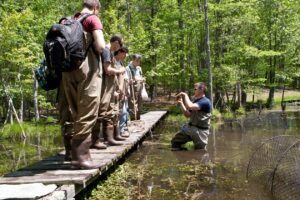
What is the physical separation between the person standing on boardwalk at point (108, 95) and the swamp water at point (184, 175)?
2.12 ft

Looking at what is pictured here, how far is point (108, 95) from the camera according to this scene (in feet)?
23.9

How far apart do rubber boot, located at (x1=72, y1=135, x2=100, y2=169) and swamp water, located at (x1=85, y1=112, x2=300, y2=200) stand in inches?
22.8

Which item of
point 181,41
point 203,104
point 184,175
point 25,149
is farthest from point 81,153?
point 181,41

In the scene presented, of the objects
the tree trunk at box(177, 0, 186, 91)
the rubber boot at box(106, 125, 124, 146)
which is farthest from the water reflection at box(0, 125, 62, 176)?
the tree trunk at box(177, 0, 186, 91)

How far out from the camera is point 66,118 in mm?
6227

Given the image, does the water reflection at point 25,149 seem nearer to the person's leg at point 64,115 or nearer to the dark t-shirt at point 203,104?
the person's leg at point 64,115

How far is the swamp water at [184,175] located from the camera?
604 centimetres

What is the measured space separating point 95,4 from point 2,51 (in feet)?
47.1

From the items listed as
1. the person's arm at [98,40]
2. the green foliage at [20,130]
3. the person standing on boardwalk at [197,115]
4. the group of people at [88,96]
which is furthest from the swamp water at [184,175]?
the green foliage at [20,130]

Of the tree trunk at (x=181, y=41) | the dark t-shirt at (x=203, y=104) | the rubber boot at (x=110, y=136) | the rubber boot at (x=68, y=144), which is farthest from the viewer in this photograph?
the tree trunk at (x=181, y=41)

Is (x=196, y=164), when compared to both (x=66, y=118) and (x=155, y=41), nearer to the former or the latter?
(x=66, y=118)

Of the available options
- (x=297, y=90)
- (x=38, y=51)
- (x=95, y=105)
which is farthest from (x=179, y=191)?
(x=297, y=90)

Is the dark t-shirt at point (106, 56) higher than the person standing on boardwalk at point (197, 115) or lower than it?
higher

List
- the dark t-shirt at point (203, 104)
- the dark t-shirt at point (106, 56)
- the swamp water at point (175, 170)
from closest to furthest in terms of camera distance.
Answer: the swamp water at point (175, 170), the dark t-shirt at point (106, 56), the dark t-shirt at point (203, 104)
